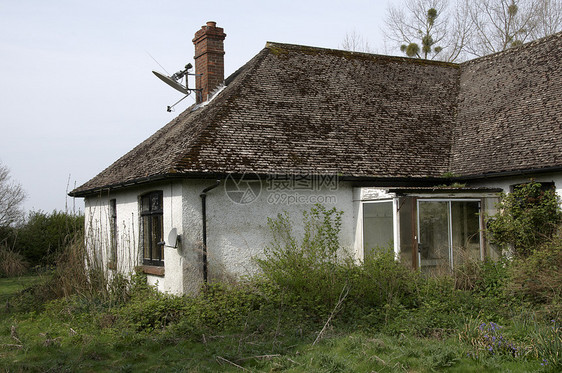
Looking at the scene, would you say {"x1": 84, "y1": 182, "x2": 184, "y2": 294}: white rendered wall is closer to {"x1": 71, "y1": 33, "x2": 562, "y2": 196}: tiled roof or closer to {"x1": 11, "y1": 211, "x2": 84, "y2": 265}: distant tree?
{"x1": 71, "y1": 33, "x2": 562, "y2": 196}: tiled roof

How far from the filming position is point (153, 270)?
13.3 metres

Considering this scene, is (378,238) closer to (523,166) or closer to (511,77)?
(523,166)

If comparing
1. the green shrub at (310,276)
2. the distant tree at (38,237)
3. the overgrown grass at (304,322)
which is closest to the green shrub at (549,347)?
the overgrown grass at (304,322)

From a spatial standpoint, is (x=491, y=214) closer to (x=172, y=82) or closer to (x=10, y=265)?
(x=172, y=82)

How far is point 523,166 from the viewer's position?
1234 cm

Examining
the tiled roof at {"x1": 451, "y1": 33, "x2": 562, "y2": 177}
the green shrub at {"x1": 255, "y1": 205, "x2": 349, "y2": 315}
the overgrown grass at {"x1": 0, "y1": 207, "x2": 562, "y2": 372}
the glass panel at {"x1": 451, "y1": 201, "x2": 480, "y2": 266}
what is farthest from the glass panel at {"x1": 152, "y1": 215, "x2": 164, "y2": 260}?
the tiled roof at {"x1": 451, "y1": 33, "x2": 562, "y2": 177}

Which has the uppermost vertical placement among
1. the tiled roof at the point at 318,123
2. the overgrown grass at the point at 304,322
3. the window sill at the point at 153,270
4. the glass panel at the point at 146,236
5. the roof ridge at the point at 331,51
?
the roof ridge at the point at 331,51

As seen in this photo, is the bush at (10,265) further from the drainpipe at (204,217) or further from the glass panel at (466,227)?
the glass panel at (466,227)

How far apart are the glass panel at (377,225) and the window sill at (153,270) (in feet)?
16.3

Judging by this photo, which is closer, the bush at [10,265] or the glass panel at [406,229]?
the glass panel at [406,229]

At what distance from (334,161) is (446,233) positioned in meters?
3.23

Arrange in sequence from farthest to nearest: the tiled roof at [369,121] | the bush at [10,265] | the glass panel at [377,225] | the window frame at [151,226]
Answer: the bush at [10,265] < the window frame at [151,226] < the tiled roof at [369,121] < the glass panel at [377,225]

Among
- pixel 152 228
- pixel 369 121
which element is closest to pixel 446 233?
pixel 369 121

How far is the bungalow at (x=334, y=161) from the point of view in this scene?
1222cm
